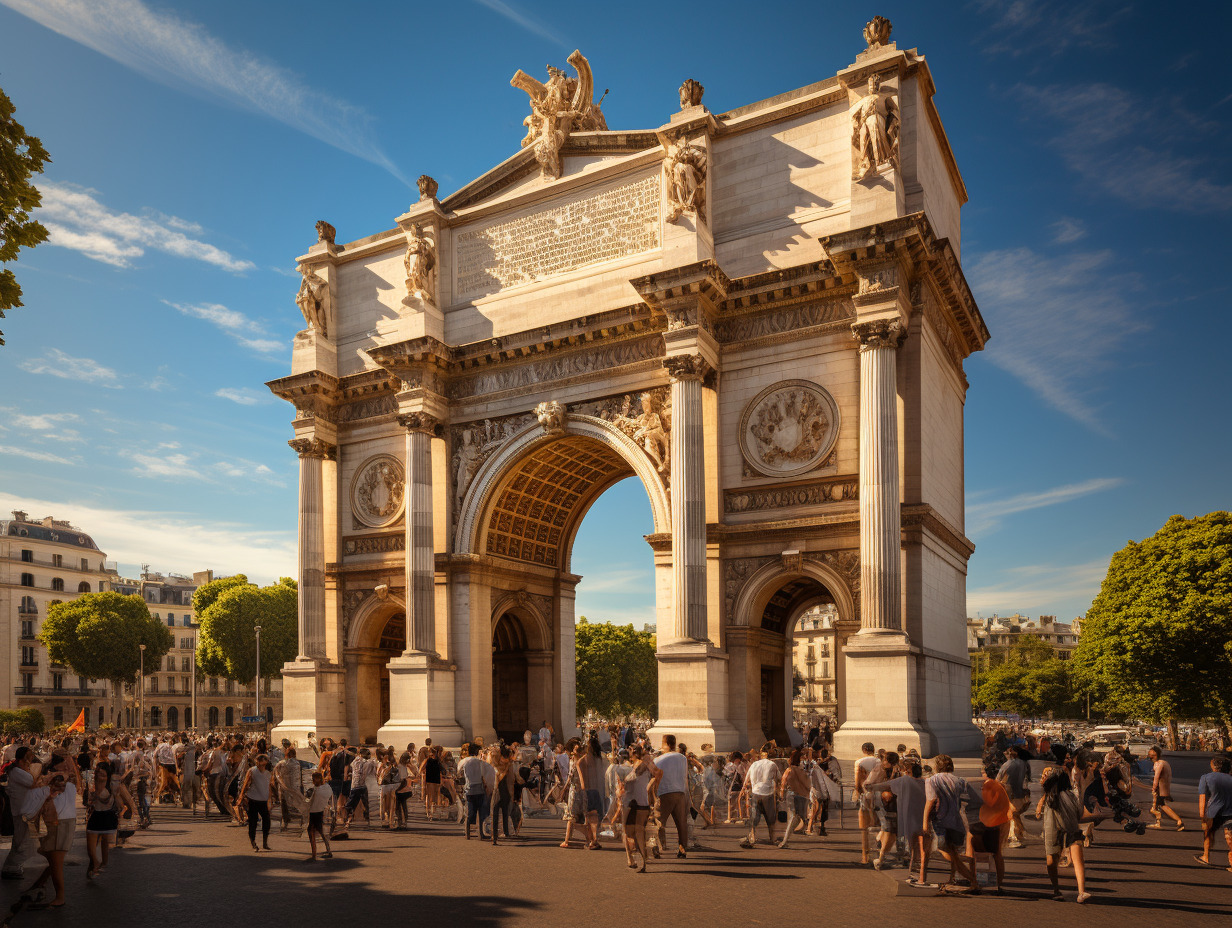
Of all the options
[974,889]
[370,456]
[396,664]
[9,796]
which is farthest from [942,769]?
[370,456]

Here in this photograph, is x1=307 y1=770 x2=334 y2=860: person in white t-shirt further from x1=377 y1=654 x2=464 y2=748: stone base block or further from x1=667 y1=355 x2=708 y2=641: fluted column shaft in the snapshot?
x1=377 y1=654 x2=464 y2=748: stone base block

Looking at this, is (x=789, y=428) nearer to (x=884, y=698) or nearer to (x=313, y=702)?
(x=884, y=698)

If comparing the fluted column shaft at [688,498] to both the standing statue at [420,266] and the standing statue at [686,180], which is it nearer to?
the standing statue at [686,180]

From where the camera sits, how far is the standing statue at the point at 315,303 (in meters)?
39.0

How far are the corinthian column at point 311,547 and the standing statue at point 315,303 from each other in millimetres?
4552

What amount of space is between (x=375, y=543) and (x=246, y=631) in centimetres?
4529

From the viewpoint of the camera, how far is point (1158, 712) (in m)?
48.5

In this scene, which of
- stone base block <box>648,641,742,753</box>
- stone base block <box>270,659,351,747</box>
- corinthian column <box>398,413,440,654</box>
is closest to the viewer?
stone base block <box>648,641,742,753</box>

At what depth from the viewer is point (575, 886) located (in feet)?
45.8

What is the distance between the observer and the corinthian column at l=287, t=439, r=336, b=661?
3681 cm

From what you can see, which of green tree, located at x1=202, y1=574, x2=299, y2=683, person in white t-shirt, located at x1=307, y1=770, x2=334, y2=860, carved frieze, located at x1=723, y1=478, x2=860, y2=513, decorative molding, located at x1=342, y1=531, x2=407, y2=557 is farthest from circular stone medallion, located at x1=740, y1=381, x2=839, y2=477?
green tree, located at x1=202, y1=574, x2=299, y2=683

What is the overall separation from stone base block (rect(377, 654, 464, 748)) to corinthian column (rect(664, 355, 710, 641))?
29.6 ft

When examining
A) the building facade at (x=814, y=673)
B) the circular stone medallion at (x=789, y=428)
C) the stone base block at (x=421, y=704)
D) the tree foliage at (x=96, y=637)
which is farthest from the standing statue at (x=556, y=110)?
the building facade at (x=814, y=673)

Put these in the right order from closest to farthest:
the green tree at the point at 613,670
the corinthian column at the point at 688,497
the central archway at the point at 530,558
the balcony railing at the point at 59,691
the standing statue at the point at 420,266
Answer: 1. the corinthian column at the point at 688,497
2. the central archway at the point at 530,558
3. the standing statue at the point at 420,266
4. the balcony railing at the point at 59,691
5. the green tree at the point at 613,670
